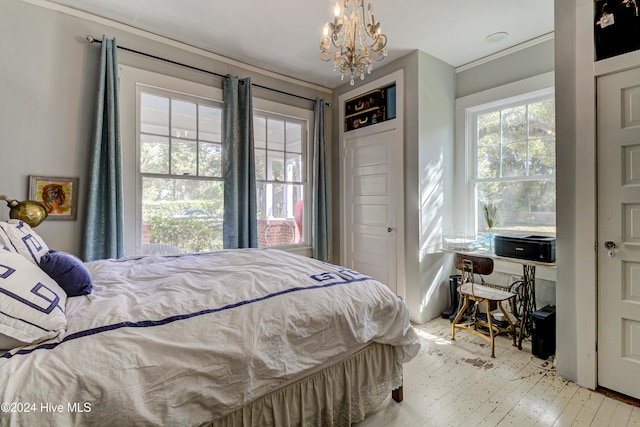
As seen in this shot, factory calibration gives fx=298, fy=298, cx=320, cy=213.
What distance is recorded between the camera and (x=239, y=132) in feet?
10.6

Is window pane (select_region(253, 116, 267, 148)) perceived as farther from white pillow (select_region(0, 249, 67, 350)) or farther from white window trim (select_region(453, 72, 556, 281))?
white pillow (select_region(0, 249, 67, 350))

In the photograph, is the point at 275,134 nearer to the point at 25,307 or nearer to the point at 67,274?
the point at 67,274

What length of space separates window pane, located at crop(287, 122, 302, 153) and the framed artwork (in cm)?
220

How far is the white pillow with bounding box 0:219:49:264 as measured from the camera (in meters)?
1.39

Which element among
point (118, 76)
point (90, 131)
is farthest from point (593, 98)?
point (90, 131)

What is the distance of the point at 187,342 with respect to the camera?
41.9 inches

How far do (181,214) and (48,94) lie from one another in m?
1.37

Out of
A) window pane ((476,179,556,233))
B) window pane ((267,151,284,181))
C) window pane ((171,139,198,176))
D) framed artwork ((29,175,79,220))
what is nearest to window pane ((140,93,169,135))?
window pane ((171,139,198,176))

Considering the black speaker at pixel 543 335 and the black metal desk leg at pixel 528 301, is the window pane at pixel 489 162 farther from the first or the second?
the black speaker at pixel 543 335

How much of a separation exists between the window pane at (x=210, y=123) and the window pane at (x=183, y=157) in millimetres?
163

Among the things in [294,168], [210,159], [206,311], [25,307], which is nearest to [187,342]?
[206,311]

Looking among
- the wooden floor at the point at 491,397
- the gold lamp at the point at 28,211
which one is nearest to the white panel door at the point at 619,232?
the wooden floor at the point at 491,397

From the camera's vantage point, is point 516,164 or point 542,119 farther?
point 516,164

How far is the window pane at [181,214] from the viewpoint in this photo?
9.34 ft
